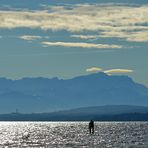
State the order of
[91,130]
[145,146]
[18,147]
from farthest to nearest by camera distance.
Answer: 1. [91,130]
2. [18,147]
3. [145,146]

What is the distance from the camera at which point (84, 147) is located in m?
104

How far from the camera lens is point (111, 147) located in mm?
103625

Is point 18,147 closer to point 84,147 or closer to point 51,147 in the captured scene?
point 51,147

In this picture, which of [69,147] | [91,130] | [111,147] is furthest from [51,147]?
[91,130]

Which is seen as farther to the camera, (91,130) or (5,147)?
(91,130)

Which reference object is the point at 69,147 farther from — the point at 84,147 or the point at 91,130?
the point at 91,130

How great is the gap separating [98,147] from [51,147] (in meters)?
9.40

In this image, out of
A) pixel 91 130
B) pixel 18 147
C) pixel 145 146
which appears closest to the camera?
pixel 145 146

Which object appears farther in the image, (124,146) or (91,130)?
(91,130)

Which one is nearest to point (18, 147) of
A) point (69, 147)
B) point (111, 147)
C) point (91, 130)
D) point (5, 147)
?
point (5, 147)

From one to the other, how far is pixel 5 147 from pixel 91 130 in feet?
253

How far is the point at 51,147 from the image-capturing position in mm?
107750

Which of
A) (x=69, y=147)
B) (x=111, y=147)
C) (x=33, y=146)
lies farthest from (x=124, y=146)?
(x=33, y=146)

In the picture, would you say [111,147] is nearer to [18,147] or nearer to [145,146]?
[145,146]
